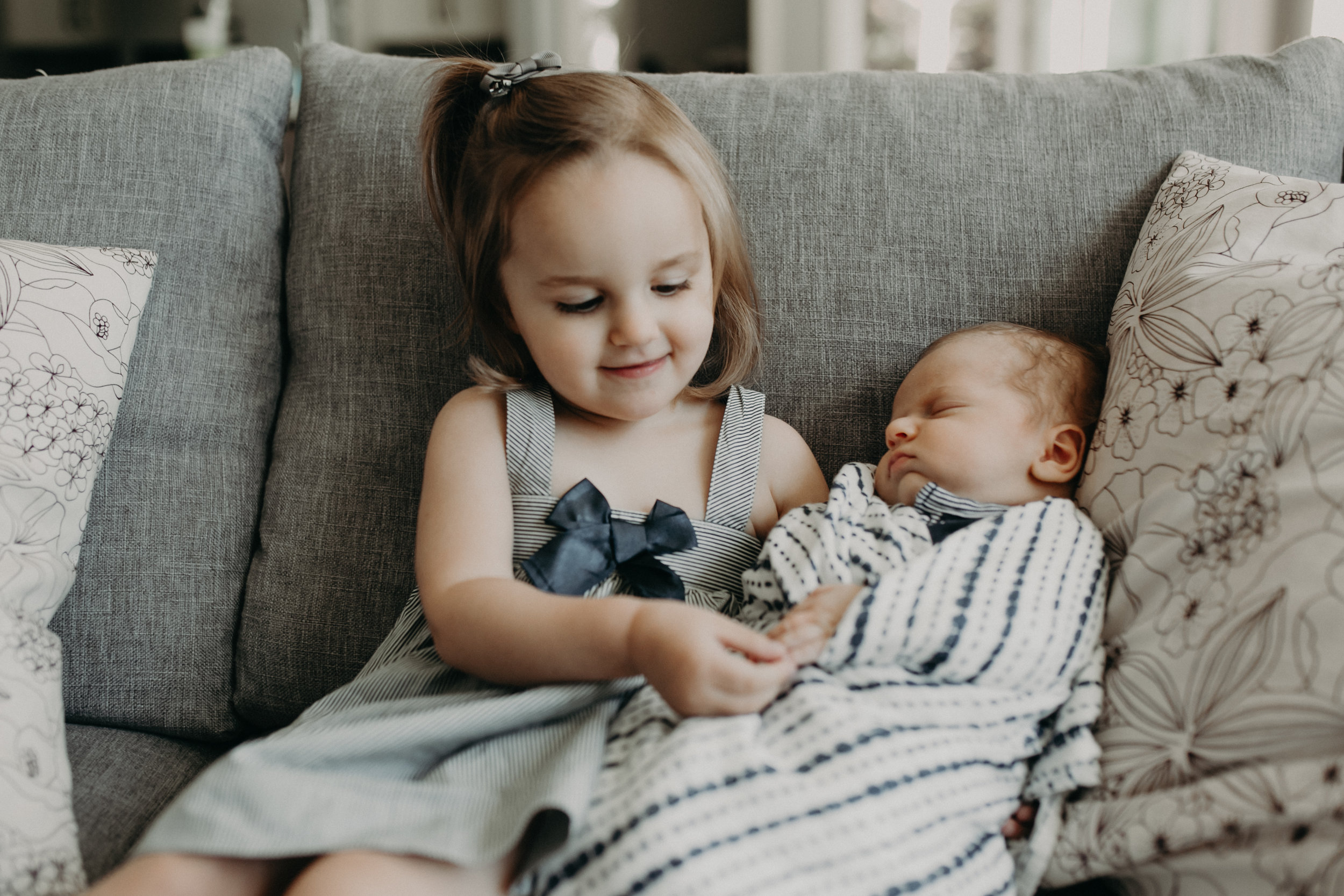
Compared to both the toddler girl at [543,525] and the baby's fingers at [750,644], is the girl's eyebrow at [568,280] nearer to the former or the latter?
the toddler girl at [543,525]

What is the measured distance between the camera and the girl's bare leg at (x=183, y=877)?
2.00ft

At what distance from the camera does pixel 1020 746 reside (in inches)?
29.0

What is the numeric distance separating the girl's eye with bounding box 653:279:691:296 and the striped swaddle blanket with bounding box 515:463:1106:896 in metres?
0.27

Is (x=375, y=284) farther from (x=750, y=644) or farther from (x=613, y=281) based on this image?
(x=750, y=644)

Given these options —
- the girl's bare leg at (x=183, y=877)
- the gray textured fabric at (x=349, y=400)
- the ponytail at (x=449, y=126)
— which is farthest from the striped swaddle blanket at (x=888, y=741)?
the ponytail at (x=449, y=126)

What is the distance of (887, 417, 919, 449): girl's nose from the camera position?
0.93 meters

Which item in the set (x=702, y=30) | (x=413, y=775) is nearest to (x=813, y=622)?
(x=413, y=775)

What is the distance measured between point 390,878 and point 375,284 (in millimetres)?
701

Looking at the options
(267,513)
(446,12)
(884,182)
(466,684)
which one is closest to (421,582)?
(466,684)

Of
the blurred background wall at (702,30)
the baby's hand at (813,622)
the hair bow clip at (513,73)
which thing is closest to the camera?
the baby's hand at (813,622)

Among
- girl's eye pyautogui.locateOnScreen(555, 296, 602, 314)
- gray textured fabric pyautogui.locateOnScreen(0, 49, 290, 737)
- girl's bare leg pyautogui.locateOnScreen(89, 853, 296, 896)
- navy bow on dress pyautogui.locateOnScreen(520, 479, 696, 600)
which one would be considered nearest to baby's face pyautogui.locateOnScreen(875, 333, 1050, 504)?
navy bow on dress pyautogui.locateOnScreen(520, 479, 696, 600)

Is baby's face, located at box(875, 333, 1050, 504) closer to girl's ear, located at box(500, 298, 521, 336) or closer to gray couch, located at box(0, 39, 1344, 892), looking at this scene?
gray couch, located at box(0, 39, 1344, 892)

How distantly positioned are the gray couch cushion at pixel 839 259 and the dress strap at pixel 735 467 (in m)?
0.07

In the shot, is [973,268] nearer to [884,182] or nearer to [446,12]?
[884,182]
